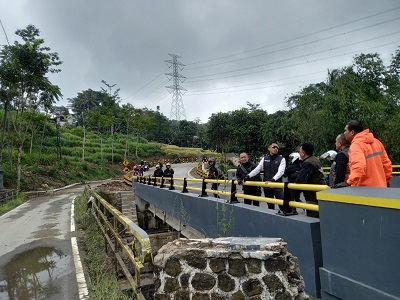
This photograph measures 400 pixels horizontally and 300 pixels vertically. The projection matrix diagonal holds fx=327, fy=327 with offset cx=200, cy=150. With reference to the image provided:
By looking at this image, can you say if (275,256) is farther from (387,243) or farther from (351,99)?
(351,99)

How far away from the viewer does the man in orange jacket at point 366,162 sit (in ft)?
11.5

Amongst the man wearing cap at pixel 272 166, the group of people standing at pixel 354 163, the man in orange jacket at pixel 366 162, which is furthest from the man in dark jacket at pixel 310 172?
the man in orange jacket at pixel 366 162

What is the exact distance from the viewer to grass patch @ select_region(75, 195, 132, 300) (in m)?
4.52

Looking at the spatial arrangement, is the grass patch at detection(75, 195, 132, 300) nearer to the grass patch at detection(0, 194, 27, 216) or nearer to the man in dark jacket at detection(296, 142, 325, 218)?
the man in dark jacket at detection(296, 142, 325, 218)

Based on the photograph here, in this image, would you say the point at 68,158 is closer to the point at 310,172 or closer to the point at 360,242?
the point at 310,172

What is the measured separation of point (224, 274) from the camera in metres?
2.70

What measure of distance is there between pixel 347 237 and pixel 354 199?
399 millimetres

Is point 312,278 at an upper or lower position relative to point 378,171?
lower

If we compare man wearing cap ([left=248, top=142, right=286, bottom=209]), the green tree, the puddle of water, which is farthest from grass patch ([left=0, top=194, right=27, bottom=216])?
man wearing cap ([left=248, top=142, right=286, bottom=209])

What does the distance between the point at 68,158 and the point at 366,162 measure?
40.3m

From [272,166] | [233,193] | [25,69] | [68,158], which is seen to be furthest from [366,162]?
[68,158]

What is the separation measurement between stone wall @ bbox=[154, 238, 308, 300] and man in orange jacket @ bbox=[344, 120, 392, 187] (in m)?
1.42

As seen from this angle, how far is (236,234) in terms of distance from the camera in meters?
5.88

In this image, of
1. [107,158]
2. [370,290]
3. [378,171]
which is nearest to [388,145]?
[378,171]
